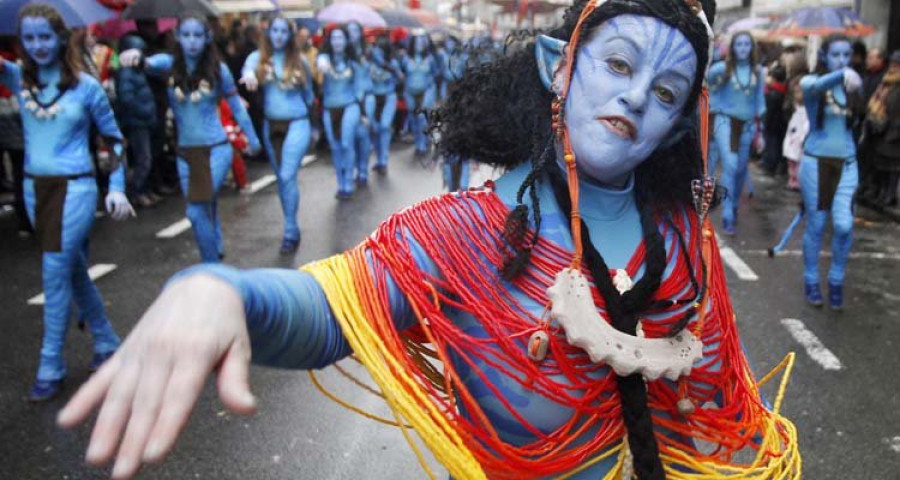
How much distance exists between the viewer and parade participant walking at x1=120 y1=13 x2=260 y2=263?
5.71 m

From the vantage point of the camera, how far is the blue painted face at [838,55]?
5.36m

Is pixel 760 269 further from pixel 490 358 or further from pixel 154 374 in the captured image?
pixel 154 374

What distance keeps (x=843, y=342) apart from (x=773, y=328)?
16.3 inches

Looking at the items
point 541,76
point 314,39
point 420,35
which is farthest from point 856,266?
point 314,39

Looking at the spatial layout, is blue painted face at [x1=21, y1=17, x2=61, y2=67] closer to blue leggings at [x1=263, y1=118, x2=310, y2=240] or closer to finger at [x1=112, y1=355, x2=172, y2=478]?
blue leggings at [x1=263, y1=118, x2=310, y2=240]

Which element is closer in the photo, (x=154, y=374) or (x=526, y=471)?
(x=154, y=374)

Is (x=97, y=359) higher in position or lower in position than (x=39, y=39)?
lower

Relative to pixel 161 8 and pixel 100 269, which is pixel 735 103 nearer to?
pixel 161 8

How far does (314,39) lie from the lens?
572 inches

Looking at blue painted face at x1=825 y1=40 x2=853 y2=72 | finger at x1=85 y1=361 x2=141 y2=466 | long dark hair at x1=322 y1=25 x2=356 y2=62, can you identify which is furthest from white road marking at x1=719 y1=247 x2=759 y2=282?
finger at x1=85 y1=361 x2=141 y2=466

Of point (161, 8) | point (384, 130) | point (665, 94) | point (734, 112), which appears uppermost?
point (665, 94)

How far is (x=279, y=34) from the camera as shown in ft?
23.5

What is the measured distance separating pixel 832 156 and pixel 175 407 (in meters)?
5.31

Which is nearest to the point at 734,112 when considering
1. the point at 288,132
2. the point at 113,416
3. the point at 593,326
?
the point at 288,132
